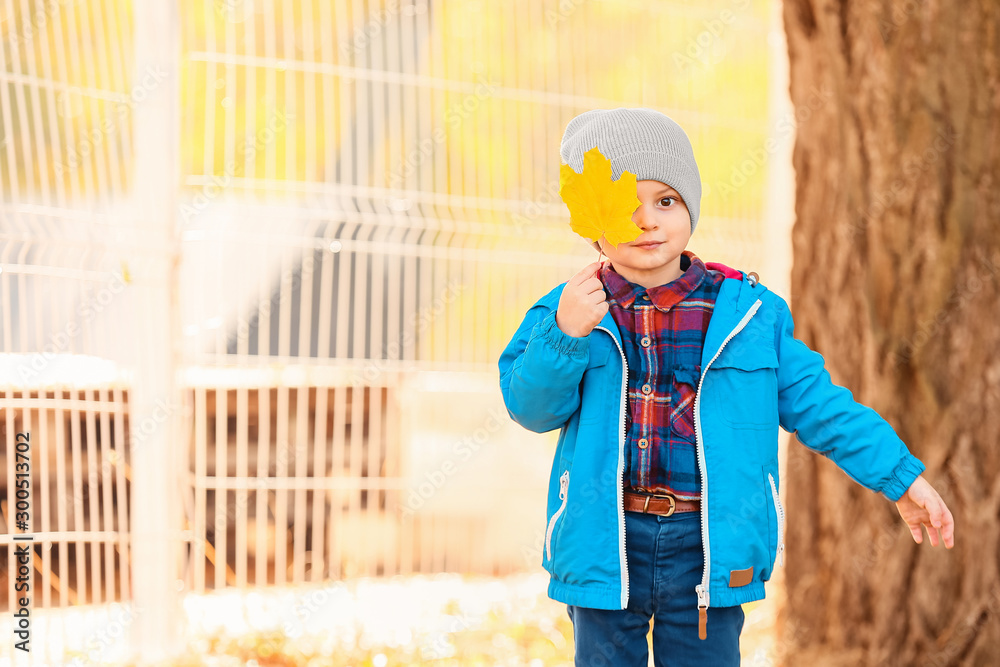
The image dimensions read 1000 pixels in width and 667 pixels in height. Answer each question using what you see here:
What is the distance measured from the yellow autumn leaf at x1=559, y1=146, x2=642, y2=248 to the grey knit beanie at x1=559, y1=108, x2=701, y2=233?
10cm

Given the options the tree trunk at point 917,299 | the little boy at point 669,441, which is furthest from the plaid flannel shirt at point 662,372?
the tree trunk at point 917,299

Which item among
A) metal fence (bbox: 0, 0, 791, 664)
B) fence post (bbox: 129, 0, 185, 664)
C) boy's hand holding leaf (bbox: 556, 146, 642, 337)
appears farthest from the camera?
fence post (bbox: 129, 0, 185, 664)

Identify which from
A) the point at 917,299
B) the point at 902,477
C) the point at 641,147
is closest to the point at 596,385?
the point at 641,147

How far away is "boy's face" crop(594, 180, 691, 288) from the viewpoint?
187 cm

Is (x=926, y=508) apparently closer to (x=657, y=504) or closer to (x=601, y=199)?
(x=657, y=504)

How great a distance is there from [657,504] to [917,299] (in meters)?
1.52

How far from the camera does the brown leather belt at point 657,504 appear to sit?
6.11ft

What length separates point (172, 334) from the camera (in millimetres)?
3459

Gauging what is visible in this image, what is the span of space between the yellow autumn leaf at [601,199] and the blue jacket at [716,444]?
7.6 inches

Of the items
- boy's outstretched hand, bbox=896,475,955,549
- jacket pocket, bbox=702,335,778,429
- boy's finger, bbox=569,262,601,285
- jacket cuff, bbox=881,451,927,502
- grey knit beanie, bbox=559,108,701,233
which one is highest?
grey knit beanie, bbox=559,108,701,233

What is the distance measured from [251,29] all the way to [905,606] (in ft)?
10.1

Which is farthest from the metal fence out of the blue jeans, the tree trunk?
the blue jeans

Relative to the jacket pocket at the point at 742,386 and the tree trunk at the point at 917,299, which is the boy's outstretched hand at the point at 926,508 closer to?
the jacket pocket at the point at 742,386

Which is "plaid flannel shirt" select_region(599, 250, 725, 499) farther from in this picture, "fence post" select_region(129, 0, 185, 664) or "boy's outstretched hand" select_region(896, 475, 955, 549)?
"fence post" select_region(129, 0, 185, 664)
